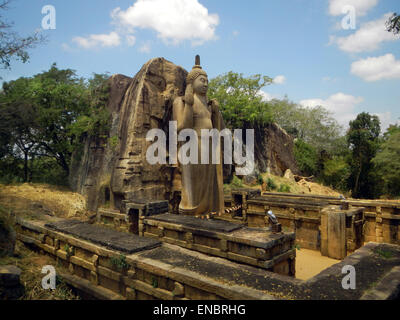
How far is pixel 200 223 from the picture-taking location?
7.21 m

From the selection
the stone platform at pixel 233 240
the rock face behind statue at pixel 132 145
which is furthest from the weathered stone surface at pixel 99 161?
the stone platform at pixel 233 240

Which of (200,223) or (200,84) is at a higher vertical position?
(200,84)

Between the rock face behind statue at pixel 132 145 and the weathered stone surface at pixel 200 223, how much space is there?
10.7 feet

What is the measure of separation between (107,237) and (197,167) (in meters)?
3.42

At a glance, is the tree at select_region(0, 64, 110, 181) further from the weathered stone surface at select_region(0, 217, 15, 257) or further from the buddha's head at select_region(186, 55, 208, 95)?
the weathered stone surface at select_region(0, 217, 15, 257)

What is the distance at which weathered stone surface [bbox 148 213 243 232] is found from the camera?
6.67m

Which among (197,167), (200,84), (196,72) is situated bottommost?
(197,167)

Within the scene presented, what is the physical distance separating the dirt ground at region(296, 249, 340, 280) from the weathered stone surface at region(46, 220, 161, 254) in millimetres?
4118

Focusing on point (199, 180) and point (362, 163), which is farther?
point (362, 163)

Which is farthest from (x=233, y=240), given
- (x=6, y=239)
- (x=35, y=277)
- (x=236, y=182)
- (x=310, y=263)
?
(x=236, y=182)

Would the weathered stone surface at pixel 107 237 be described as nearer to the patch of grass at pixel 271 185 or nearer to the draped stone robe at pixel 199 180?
the draped stone robe at pixel 199 180

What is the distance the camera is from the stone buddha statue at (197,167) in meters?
8.37

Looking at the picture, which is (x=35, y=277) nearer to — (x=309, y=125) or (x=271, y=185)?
(x=271, y=185)
